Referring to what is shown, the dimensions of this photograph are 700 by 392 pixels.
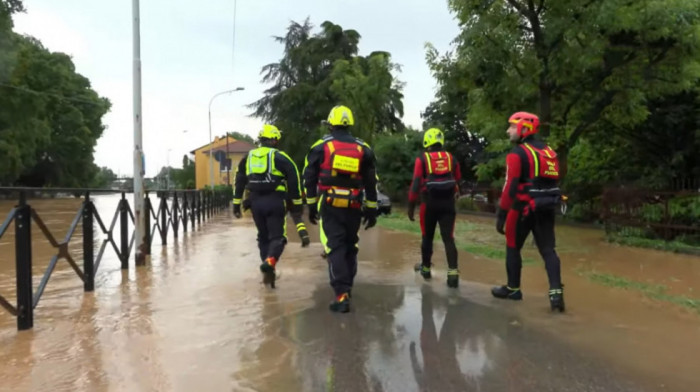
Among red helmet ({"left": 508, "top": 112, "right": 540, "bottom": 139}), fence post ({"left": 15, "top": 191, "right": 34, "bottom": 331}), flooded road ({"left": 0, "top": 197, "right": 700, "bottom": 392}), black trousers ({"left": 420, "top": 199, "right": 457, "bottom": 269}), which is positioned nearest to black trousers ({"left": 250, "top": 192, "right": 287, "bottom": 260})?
flooded road ({"left": 0, "top": 197, "right": 700, "bottom": 392})

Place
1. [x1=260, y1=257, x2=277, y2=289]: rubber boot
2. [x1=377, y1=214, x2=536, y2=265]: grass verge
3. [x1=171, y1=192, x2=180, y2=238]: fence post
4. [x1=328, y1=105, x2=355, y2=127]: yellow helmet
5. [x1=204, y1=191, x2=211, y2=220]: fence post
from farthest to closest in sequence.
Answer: [x1=204, y1=191, x2=211, y2=220]: fence post
[x1=171, y1=192, x2=180, y2=238]: fence post
[x1=377, y1=214, x2=536, y2=265]: grass verge
[x1=260, y1=257, x2=277, y2=289]: rubber boot
[x1=328, y1=105, x2=355, y2=127]: yellow helmet

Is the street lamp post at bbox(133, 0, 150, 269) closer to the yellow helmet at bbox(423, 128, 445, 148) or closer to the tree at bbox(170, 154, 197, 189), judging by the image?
the yellow helmet at bbox(423, 128, 445, 148)

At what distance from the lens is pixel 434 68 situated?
37.7 ft

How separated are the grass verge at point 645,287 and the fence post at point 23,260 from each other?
5.97 meters

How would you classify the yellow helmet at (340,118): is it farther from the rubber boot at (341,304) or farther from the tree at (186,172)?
the tree at (186,172)

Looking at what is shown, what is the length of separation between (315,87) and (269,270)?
104 ft

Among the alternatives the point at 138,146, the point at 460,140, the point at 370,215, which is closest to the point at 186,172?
the point at 460,140

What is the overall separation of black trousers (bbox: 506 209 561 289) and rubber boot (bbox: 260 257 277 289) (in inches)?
98.4

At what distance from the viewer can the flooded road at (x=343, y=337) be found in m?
3.67

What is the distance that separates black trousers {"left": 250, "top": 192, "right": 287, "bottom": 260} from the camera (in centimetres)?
642

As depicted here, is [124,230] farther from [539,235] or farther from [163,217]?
[539,235]

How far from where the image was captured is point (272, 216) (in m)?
6.50

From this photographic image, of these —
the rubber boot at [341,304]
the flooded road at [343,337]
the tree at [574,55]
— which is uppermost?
the tree at [574,55]

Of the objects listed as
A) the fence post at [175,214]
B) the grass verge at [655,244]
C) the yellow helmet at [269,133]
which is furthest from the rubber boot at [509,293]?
the fence post at [175,214]
